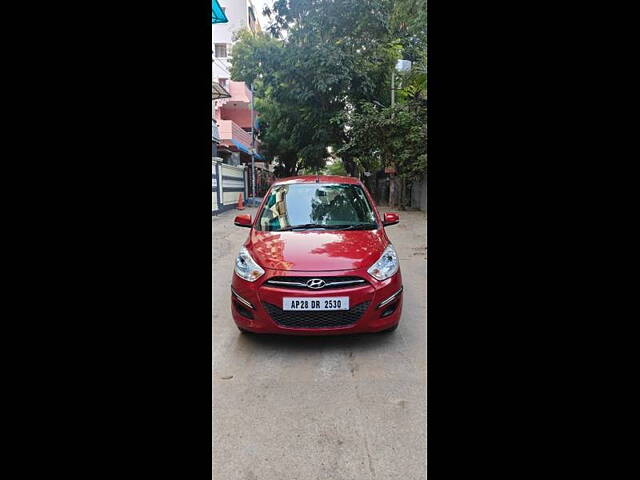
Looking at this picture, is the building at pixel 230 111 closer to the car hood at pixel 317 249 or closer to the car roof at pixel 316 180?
the car roof at pixel 316 180

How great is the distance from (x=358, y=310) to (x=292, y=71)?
1520 centimetres

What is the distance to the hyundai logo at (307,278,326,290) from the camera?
3.12 m

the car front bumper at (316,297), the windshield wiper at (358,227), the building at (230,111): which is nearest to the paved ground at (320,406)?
the car front bumper at (316,297)

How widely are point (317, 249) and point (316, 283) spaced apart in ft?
1.23

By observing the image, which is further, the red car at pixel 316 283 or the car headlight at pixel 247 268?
the car headlight at pixel 247 268

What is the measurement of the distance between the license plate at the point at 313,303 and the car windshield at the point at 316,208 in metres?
0.94

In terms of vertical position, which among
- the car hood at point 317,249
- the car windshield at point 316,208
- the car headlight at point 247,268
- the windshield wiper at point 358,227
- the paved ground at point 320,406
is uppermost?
the car windshield at point 316,208

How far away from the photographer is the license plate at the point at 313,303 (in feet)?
10.2

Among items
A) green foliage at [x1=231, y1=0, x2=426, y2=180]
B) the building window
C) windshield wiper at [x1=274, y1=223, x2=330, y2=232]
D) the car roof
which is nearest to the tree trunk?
green foliage at [x1=231, y1=0, x2=426, y2=180]

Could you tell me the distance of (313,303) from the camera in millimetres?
3094

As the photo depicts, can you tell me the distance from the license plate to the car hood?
0.24 meters

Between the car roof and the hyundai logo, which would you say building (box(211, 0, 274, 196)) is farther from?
the hyundai logo
